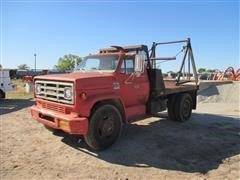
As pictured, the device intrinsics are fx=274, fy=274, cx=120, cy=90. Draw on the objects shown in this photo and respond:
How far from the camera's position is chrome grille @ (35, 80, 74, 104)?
6125 mm

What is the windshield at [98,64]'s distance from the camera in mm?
7143

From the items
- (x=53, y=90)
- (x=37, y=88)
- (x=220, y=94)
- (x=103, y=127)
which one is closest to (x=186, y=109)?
(x=103, y=127)

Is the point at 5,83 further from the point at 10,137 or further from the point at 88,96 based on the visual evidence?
the point at 88,96

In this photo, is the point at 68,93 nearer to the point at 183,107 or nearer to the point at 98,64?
the point at 98,64

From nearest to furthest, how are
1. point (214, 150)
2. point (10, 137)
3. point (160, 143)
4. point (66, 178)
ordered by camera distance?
point (66, 178) → point (214, 150) → point (160, 143) → point (10, 137)

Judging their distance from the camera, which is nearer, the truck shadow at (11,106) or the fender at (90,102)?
the fender at (90,102)

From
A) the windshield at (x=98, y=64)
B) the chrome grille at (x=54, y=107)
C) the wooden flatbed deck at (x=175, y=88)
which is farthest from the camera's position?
the wooden flatbed deck at (x=175, y=88)

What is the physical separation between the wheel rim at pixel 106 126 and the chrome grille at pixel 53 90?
87 centimetres

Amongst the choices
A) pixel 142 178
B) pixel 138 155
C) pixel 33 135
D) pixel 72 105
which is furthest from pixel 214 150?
pixel 33 135

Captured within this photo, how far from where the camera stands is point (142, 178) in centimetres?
490

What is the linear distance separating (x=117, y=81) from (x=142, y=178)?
104 inches

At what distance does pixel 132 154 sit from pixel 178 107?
380 centimetres

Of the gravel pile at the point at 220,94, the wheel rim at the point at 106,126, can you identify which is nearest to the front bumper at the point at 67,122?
the wheel rim at the point at 106,126

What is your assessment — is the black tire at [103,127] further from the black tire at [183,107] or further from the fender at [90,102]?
the black tire at [183,107]
